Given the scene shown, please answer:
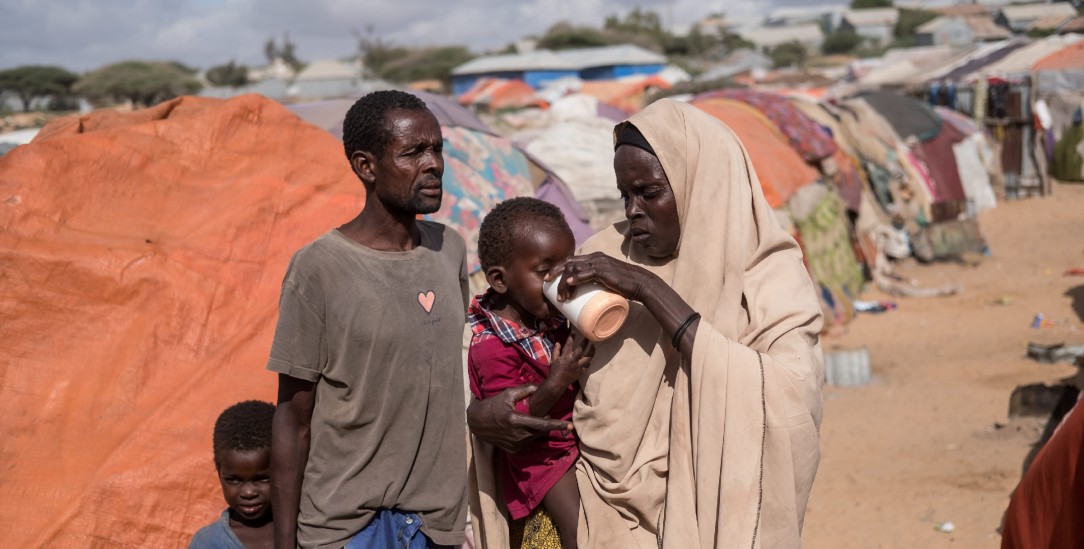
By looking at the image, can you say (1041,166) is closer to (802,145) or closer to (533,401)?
(802,145)

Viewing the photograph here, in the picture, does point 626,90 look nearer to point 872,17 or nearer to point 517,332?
point 517,332

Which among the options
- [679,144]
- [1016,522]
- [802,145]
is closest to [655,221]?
[679,144]

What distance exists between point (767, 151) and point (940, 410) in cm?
357

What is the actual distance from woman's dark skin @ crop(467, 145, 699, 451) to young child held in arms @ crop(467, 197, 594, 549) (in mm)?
72

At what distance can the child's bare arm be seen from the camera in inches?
Result: 86.2

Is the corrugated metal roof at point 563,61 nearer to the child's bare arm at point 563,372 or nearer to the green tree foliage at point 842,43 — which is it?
the green tree foliage at point 842,43

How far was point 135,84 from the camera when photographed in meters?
33.8

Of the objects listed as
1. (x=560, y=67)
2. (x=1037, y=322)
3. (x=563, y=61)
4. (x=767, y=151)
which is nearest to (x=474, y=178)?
(x=767, y=151)

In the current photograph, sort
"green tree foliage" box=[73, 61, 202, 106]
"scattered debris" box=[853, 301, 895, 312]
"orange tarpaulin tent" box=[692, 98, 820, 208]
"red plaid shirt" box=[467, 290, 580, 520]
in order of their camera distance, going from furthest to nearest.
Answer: "green tree foliage" box=[73, 61, 202, 106] < "scattered debris" box=[853, 301, 895, 312] < "orange tarpaulin tent" box=[692, 98, 820, 208] < "red plaid shirt" box=[467, 290, 580, 520]

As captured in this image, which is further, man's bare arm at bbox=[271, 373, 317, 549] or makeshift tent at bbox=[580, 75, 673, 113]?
makeshift tent at bbox=[580, 75, 673, 113]

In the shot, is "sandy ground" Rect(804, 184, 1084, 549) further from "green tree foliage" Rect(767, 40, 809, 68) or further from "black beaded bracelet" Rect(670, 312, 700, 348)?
"green tree foliage" Rect(767, 40, 809, 68)

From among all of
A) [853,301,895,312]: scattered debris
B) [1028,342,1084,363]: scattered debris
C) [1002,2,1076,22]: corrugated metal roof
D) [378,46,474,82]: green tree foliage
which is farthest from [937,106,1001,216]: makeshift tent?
[1002,2,1076,22]: corrugated metal roof

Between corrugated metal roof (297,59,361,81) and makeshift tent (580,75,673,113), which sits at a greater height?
makeshift tent (580,75,673,113)

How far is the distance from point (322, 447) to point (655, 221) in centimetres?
95
